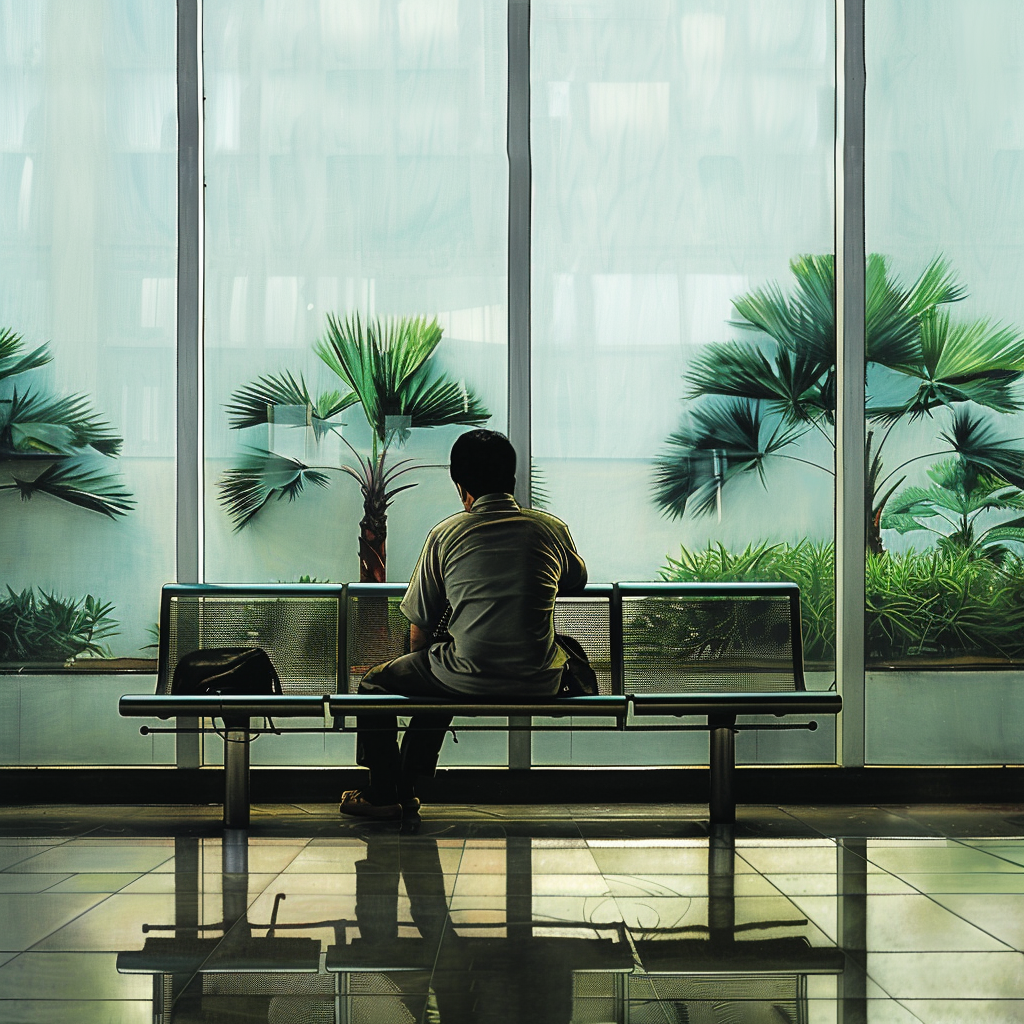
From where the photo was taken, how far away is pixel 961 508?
5773 millimetres

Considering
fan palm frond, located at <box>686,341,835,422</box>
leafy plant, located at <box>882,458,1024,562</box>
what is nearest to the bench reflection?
leafy plant, located at <box>882,458,1024,562</box>

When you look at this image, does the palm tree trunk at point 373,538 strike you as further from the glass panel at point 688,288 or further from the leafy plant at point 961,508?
the leafy plant at point 961,508

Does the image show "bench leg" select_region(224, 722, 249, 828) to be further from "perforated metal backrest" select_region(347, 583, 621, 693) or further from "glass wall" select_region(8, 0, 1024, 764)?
"glass wall" select_region(8, 0, 1024, 764)

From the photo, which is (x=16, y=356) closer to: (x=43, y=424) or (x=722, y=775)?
(x=43, y=424)

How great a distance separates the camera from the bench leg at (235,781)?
488cm

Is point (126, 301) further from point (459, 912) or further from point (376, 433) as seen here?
point (459, 912)

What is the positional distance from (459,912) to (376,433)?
9.11ft

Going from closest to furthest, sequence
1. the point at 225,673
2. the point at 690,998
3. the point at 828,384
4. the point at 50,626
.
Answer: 1. the point at 690,998
2. the point at 225,673
3. the point at 50,626
4. the point at 828,384

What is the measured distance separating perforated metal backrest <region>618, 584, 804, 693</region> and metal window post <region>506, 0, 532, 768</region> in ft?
2.50

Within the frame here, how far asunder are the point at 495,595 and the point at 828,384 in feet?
7.63

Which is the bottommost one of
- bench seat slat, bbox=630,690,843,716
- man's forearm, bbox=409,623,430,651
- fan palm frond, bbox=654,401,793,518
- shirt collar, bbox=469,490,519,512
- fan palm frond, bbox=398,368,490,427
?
bench seat slat, bbox=630,690,843,716

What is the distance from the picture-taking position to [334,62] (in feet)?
18.9

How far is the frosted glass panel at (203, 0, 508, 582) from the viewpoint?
226 inches

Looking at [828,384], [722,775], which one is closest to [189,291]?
[828,384]
